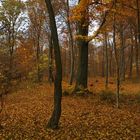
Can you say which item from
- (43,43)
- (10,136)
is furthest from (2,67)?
(43,43)

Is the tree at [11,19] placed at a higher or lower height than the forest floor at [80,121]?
higher

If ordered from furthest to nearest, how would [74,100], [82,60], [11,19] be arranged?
[11,19] → [82,60] → [74,100]

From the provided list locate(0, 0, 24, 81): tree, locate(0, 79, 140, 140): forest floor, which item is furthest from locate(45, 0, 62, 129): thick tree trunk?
locate(0, 0, 24, 81): tree

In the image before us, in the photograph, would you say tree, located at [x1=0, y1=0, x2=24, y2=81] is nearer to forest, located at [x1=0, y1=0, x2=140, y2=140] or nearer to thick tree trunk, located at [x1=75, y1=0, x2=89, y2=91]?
forest, located at [x1=0, y1=0, x2=140, y2=140]

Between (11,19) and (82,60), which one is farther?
(11,19)

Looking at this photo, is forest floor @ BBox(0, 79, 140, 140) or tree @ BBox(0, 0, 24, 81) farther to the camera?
tree @ BBox(0, 0, 24, 81)

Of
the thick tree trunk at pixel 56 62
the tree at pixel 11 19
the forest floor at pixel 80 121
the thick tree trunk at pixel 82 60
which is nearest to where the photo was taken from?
the forest floor at pixel 80 121

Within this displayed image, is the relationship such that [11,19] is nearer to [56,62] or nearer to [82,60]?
[82,60]

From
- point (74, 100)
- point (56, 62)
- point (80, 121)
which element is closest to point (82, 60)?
point (74, 100)

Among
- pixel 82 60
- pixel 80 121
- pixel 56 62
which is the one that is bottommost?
pixel 80 121

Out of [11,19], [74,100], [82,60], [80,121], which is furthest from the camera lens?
[11,19]

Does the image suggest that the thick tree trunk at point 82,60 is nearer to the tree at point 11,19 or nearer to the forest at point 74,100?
the forest at point 74,100

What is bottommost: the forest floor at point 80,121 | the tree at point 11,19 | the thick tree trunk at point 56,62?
the forest floor at point 80,121

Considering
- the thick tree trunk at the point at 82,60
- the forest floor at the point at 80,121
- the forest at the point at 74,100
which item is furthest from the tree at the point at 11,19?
the forest floor at the point at 80,121
